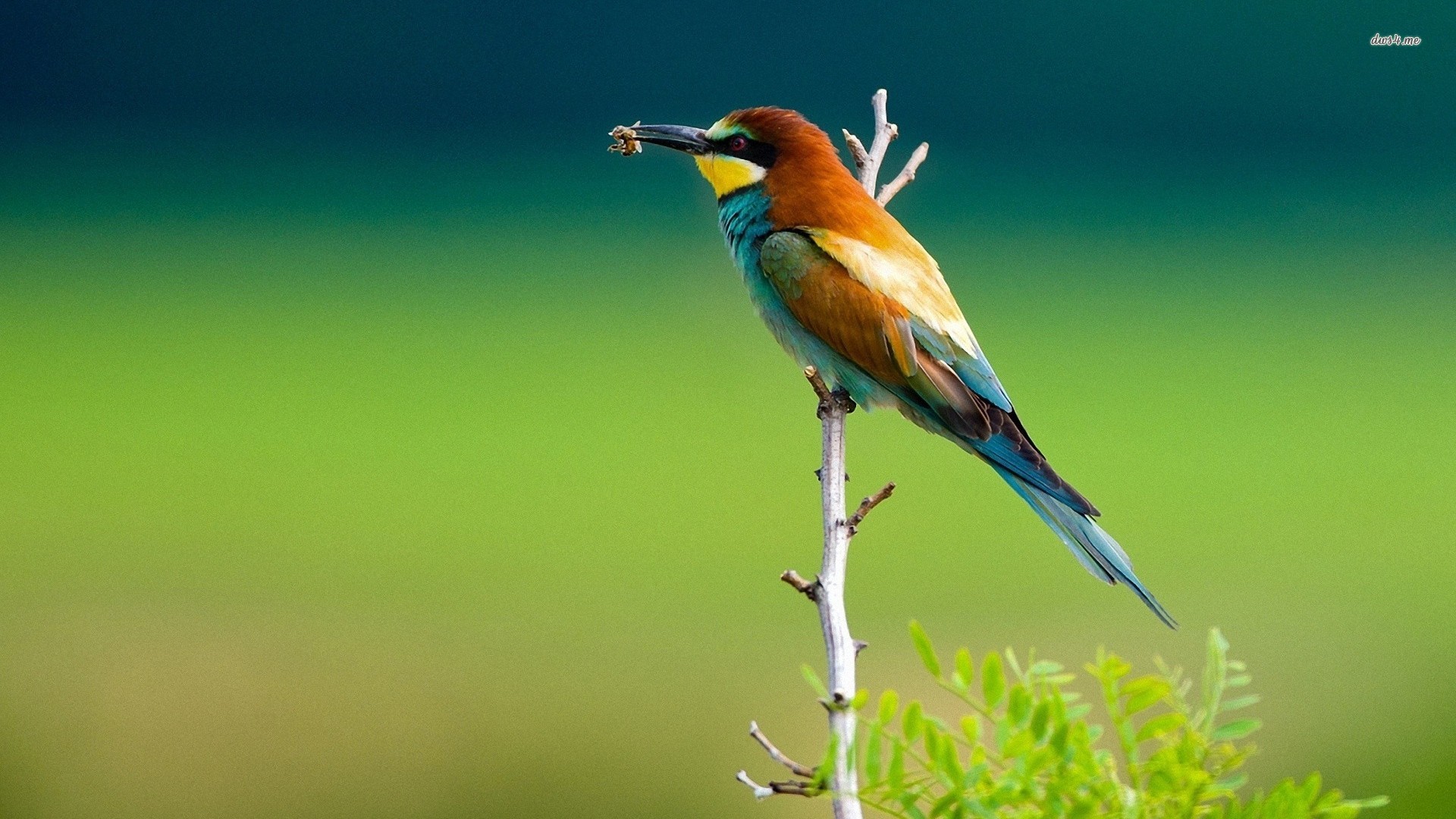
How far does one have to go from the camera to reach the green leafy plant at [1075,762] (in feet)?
1.53

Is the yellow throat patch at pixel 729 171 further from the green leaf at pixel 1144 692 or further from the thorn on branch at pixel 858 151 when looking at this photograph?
the green leaf at pixel 1144 692

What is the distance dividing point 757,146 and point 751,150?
0.5 inches

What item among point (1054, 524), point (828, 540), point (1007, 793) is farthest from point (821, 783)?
point (1054, 524)

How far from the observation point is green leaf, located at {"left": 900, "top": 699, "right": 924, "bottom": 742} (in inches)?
18.8

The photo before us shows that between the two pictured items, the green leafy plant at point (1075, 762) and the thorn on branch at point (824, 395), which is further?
the thorn on branch at point (824, 395)

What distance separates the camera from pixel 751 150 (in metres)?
1.86

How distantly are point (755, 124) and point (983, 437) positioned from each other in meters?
0.59

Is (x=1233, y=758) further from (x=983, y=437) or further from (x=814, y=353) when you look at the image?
(x=814, y=353)

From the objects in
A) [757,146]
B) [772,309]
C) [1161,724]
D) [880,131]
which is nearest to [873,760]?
[1161,724]

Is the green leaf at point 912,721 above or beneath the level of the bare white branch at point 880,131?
beneath

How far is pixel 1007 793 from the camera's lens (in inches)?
18.3

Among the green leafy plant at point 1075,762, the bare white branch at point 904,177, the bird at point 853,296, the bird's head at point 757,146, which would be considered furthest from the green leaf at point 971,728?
the bird's head at point 757,146

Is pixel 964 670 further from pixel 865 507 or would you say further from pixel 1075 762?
pixel 865 507

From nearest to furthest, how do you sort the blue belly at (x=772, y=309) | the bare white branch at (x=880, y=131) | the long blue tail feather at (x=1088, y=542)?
the long blue tail feather at (x=1088, y=542)
the bare white branch at (x=880, y=131)
the blue belly at (x=772, y=309)
